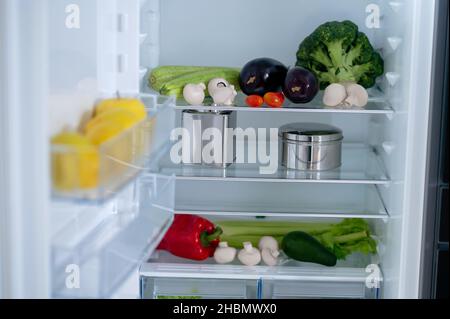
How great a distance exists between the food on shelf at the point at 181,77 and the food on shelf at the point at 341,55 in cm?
21

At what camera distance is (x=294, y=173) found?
239cm

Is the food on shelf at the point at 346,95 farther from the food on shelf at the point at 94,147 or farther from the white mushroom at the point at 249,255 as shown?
the food on shelf at the point at 94,147

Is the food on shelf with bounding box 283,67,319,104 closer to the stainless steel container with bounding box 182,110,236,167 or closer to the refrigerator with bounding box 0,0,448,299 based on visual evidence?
the refrigerator with bounding box 0,0,448,299

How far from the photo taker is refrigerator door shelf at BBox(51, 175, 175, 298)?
1.21 m

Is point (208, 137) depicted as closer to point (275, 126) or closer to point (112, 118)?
point (275, 126)

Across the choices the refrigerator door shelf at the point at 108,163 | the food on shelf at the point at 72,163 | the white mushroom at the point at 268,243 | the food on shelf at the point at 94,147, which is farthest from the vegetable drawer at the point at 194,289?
the food on shelf at the point at 72,163

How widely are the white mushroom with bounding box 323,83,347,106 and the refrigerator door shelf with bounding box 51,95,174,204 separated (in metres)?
0.89

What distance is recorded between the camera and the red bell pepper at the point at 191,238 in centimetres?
243

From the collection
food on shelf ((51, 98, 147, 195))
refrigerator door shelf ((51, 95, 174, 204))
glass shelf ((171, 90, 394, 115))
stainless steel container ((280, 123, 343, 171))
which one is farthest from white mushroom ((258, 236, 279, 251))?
food on shelf ((51, 98, 147, 195))
